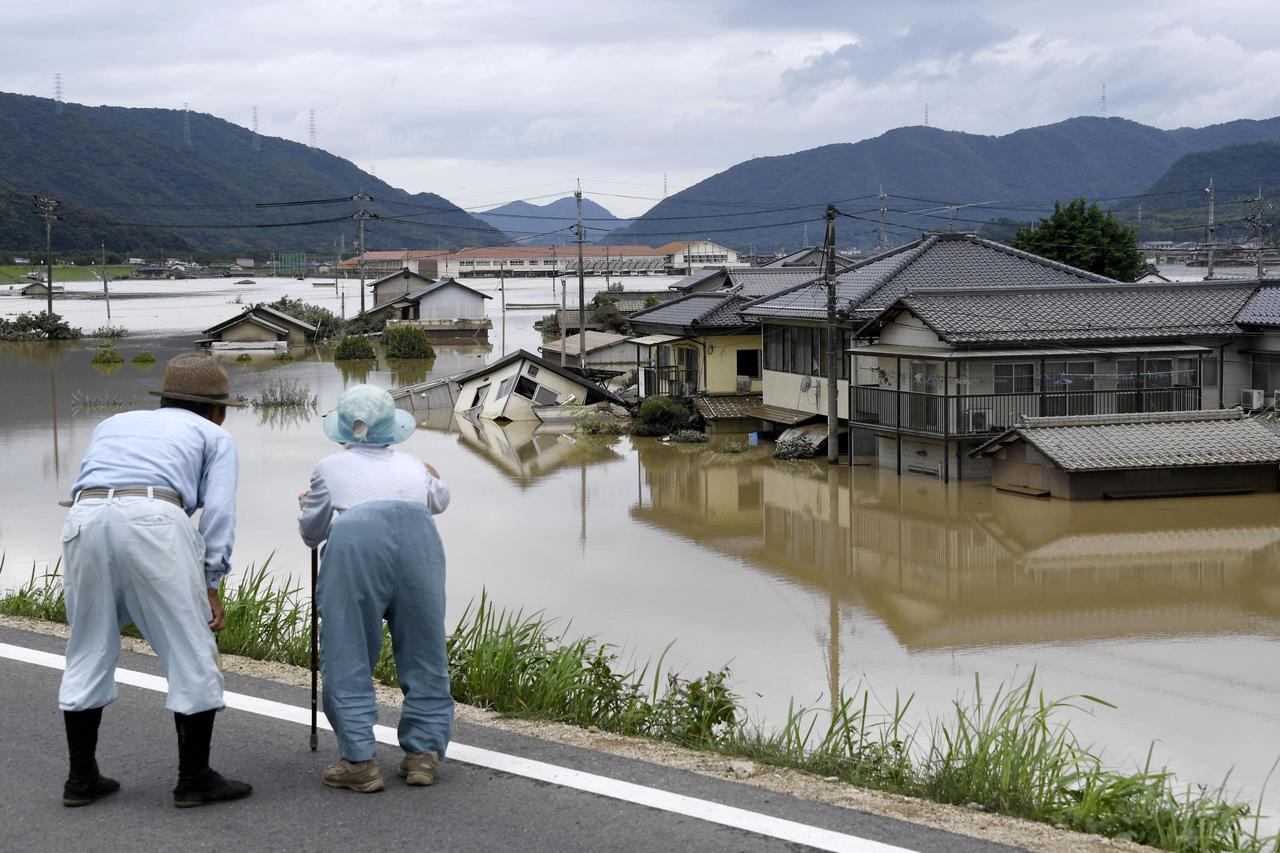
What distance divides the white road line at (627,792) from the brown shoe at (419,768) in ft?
0.90

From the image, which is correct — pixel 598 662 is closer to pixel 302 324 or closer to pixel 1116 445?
pixel 1116 445

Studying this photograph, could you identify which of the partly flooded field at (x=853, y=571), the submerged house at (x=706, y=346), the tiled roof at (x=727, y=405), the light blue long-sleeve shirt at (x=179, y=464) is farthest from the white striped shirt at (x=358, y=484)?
the submerged house at (x=706, y=346)

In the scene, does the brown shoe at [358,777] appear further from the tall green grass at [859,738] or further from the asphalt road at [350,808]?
the tall green grass at [859,738]

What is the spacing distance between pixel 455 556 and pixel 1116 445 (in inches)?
379

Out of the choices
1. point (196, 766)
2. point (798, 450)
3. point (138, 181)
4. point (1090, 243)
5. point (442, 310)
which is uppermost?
point (138, 181)

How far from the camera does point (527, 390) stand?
32.8 meters

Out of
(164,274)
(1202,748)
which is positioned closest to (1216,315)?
(1202,748)

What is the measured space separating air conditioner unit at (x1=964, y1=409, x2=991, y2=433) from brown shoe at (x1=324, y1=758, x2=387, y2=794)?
16696 millimetres

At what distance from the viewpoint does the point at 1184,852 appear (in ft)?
14.4

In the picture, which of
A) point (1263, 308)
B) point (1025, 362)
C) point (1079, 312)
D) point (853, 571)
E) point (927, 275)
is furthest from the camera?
point (927, 275)

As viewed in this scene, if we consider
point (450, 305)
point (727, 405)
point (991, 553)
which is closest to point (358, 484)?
point (991, 553)

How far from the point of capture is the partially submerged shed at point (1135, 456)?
1844 cm

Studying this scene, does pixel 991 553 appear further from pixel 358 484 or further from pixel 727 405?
pixel 727 405

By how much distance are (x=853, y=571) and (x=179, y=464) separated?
11287mm
